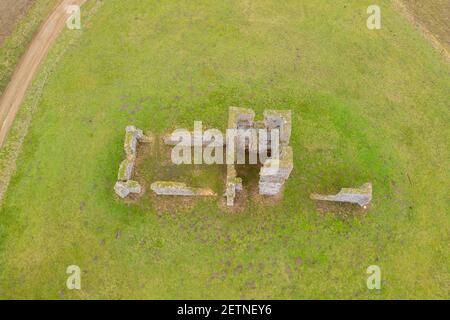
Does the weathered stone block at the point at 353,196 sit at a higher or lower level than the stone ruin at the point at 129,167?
lower

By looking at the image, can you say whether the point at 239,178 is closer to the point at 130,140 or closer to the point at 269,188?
the point at 269,188

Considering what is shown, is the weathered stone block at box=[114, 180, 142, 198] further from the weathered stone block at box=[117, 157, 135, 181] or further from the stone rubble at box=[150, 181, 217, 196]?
the stone rubble at box=[150, 181, 217, 196]

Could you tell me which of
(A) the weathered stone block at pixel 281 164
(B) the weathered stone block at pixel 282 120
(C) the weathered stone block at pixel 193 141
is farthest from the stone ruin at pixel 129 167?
(B) the weathered stone block at pixel 282 120

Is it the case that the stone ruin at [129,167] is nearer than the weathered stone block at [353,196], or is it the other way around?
the weathered stone block at [353,196]

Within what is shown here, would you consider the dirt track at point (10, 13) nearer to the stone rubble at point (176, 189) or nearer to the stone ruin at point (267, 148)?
the stone rubble at point (176, 189)

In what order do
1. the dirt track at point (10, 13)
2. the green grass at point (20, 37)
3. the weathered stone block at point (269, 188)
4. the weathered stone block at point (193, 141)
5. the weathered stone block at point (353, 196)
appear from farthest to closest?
the dirt track at point (10, 13) → the green grass at point (20, 37) → the weathered stone block at point (193, 141) → the weathered stone block at point (353, 196) → the weathered stone block at point (269, 188)

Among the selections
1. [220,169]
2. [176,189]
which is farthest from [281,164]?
[176,189]
